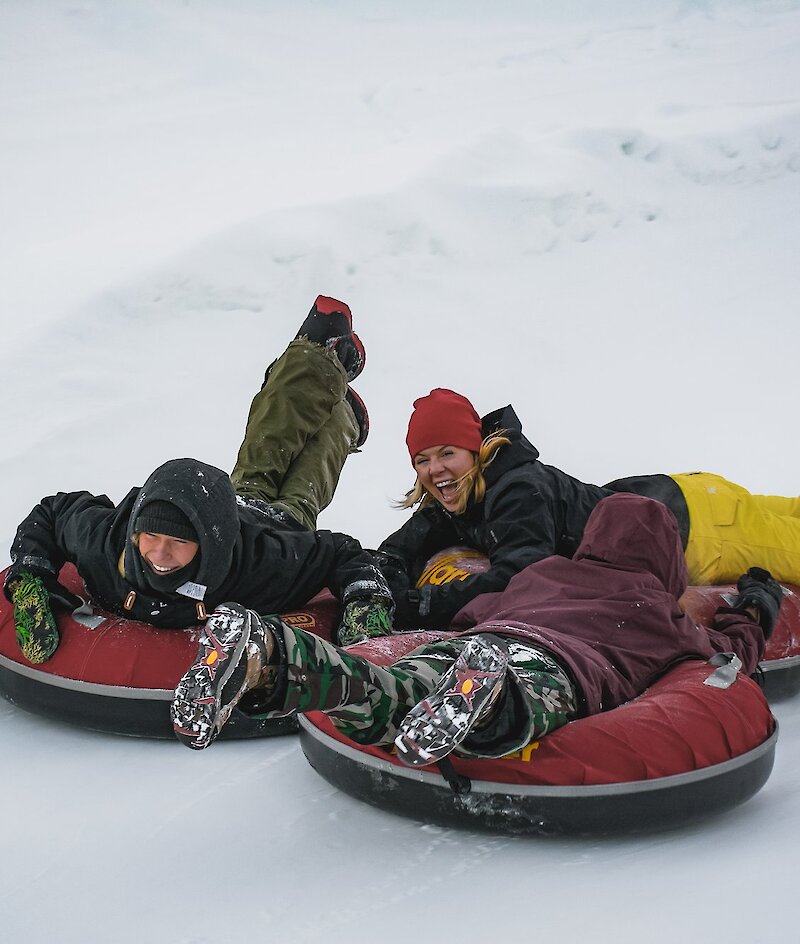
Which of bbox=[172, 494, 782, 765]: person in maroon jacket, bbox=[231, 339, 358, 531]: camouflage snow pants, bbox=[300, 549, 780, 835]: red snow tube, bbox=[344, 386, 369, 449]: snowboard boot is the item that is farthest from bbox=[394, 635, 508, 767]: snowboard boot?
bbox=[344, 386, 369, 449]: snowboard boot

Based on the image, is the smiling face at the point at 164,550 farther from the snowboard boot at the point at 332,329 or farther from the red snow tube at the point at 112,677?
the snowboard boot at the point at 332,329

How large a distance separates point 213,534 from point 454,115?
10.4 meters

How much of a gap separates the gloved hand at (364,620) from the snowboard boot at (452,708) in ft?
2.72

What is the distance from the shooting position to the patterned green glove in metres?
2.38

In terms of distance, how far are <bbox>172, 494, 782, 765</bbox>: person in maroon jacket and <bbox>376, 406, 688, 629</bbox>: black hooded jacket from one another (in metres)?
0.22

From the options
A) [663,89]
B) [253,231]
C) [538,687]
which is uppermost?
[663,89]

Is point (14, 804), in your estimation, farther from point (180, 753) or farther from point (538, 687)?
point (538, 687)

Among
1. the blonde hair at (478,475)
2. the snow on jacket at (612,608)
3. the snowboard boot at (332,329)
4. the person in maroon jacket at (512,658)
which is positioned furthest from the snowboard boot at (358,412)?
the snow on jacket at (612,608)

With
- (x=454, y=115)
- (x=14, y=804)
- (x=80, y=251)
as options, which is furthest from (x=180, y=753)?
(x=454, y=115)

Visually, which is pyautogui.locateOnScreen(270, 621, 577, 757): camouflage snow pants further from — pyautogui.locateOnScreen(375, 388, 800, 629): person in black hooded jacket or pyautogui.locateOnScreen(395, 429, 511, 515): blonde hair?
pyautogui.locateOnScreen(395, 429, 511, 515): blonde hair

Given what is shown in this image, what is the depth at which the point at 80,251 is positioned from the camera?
9.98 meters

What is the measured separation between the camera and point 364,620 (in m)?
2.51

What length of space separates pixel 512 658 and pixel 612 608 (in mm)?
319

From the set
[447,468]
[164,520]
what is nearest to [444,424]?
[447,468]
